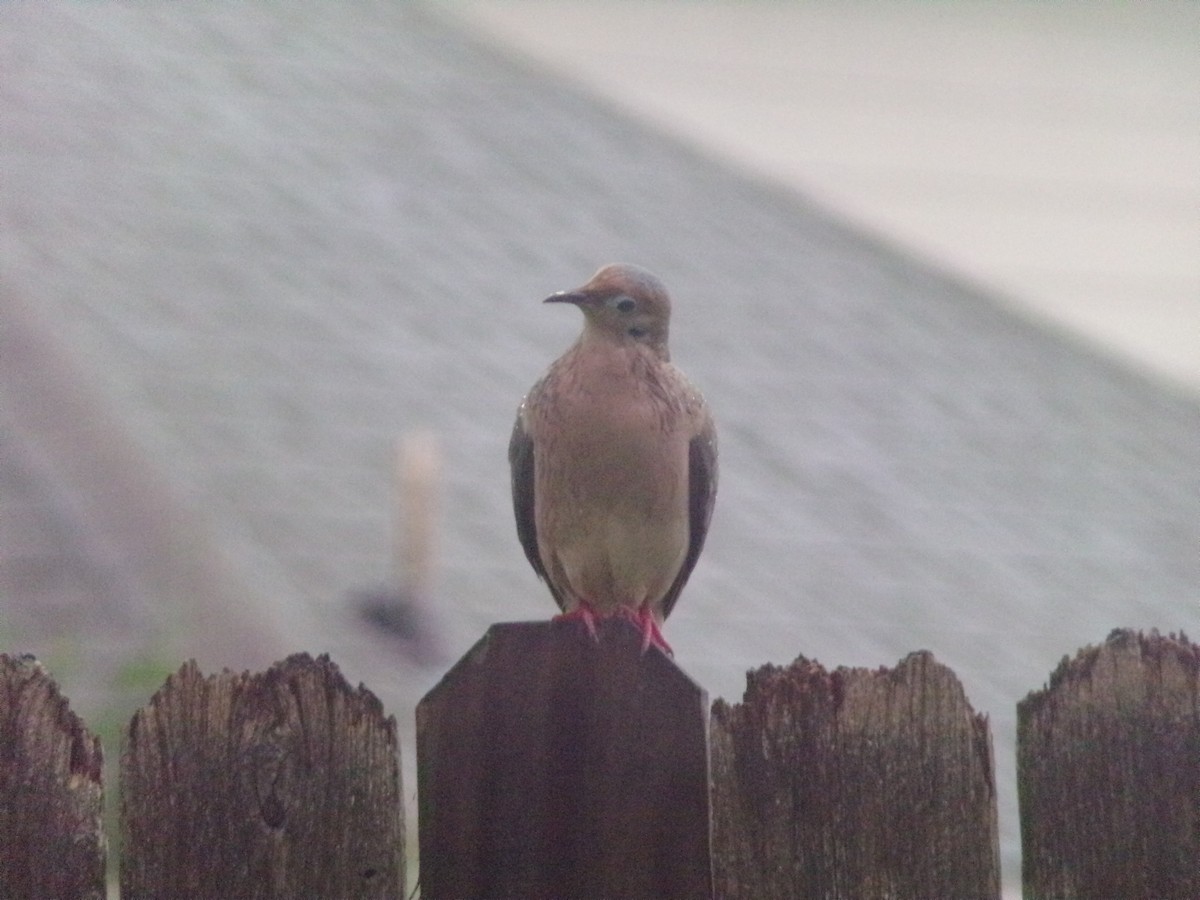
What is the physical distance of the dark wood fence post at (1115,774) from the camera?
8.55 ft

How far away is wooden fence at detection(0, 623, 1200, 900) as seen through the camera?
8.34ft

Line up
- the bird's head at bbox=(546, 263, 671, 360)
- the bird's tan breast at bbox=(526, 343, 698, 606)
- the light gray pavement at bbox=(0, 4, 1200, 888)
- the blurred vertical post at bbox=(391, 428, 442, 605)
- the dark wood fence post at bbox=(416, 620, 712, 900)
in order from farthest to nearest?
1. the blurred vertical post at bbox=(391, 428, 442, 605)
2. the light gray pavement at bbox=(0, 4, 1200, 888)
3. the bird's head at bbox=(546, 263, 671, 360)
4. the bird's tan breast at bbox=(526, 343, 698, 606)
5. the dark wood fence post at bbox=(416, 620, 712, 900)

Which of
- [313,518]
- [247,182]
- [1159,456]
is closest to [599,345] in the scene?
[313,518]

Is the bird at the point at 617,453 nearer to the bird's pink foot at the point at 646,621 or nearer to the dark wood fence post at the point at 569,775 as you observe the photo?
the bird's pink foot at the point at 646,621

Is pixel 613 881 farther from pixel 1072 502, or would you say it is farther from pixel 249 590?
pixel 1072 502

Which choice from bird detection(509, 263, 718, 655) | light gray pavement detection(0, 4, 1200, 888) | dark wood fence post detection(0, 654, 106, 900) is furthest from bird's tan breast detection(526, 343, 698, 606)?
dark wood fence post detection(0, 654, 106, 900)

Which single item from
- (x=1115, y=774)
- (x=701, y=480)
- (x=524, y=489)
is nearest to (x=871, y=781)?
(x=1115, y=774)

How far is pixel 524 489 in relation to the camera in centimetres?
407

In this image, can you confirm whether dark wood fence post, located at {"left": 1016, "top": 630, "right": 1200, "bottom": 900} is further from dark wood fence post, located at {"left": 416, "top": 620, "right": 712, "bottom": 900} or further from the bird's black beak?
the bird's black beak

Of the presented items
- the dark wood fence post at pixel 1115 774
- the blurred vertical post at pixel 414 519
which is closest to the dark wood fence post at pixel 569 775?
the dark wood fence post at pixel 1115 774

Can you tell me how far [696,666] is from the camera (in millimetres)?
5762

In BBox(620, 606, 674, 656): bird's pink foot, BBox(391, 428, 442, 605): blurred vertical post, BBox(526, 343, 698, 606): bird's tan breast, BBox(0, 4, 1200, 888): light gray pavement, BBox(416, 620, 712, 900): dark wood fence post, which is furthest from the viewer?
BBox(391, 428, 442, 605): blurred vertical post

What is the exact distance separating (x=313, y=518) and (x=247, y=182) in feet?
6.67

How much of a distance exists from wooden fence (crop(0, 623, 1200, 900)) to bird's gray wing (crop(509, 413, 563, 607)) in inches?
56.1
